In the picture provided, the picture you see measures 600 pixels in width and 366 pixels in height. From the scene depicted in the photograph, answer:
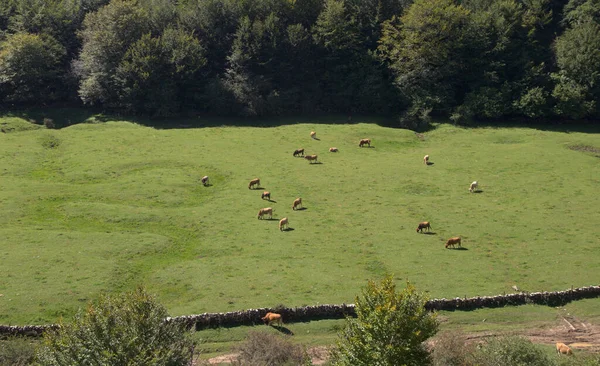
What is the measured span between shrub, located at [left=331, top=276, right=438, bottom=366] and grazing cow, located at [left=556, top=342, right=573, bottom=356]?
479 inches

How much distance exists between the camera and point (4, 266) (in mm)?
47281

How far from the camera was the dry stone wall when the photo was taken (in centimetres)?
3969

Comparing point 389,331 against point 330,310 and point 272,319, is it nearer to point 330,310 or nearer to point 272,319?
point 272,319

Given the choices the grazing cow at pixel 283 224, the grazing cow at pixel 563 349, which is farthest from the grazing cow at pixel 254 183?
the grazing cow at pixel 563 349

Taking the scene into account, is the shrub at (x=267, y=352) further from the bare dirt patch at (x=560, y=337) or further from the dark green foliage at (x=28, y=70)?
the dark green foliage at (x=28, y=70)

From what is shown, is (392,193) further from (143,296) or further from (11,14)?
(11,14)

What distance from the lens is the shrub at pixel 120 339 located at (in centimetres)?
2681

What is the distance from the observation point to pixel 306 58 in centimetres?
9469

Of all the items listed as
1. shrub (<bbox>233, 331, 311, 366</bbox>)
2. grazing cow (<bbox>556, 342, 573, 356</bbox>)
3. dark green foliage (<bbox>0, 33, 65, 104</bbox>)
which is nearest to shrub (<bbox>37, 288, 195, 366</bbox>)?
shrub (<bbox>233, 331, 311, 366</bbox>)

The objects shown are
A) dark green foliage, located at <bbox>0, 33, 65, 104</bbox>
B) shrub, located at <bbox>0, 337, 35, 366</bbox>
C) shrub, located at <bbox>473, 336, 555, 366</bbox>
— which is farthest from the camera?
dark green foliage, located at <bbox>0, 33, 65, 104</bbox>

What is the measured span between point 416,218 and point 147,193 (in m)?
25.9

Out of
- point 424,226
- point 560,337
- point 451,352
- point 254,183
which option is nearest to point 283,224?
point 254,183

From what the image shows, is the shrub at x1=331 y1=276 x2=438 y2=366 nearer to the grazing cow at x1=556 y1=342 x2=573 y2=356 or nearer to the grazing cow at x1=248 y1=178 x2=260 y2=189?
the grazing cow at x1=556 y1=342 x2=573 y2=356

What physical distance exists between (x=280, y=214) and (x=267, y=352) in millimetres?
24800
